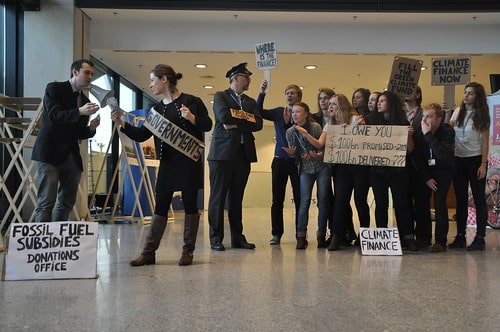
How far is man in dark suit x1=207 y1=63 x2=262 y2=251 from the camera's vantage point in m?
4.02

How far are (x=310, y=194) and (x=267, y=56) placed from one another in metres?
1.44

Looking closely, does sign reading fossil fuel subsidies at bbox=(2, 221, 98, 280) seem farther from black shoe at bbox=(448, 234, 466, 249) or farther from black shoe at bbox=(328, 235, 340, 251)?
black shoe at bbox=(448, 234, 466, 249)

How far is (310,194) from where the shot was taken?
4176mm

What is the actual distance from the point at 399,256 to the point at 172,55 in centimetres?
502

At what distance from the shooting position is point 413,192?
436 centimetres

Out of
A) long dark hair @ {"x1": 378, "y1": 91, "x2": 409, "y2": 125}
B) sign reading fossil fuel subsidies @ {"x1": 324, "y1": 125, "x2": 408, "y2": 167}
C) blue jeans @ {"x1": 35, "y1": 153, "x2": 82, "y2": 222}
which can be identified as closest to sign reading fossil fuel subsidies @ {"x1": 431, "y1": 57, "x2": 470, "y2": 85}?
long dark hair @ {"x1": 378, "y1": 91, "x2": 409, "y2": 125}

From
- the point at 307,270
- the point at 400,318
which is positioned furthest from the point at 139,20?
the point at 400,318

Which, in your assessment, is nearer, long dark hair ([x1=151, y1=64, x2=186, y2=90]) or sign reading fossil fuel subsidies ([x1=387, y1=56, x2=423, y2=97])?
long dark hair ([x1=151, y1=64, x2=186, y2=90])

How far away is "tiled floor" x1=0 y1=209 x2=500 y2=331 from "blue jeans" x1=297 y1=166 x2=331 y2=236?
1.26ft

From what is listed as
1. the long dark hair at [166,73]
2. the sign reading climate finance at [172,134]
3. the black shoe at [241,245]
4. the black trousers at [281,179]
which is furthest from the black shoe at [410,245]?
the long dark hair at [166,73]

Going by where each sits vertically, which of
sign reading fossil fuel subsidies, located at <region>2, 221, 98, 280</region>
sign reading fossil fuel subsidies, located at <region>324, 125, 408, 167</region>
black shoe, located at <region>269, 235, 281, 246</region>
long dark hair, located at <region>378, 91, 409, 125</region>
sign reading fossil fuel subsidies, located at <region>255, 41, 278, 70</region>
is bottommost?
black shoe, located at <region>269, 235, 281, 246</region>

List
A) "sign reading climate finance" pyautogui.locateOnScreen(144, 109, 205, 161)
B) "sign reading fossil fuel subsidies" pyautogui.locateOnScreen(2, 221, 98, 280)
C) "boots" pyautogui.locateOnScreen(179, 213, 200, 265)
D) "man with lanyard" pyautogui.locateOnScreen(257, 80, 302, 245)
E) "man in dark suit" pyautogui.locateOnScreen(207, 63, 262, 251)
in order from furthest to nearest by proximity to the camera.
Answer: "man with lanyard" pyautogui.locateOnScreen(257, 80, 302, 245) → "man in dark suit" pyautogui.locateOnScreen(207, 63, 262, 251) → "boots" pyautogui.locateOnScreen(179, 213, 200, 265) → "sign reading climate finance" pyautogui.locateOnScreen(144, 109, 205, 161) → "sign reading fossil fuel subsidies" pyautogui.locateOnScreen(2, 221, 98, 280)

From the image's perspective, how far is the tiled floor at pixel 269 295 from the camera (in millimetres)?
2061

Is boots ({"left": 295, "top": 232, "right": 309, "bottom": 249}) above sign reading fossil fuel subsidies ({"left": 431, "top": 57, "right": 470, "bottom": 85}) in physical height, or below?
below
